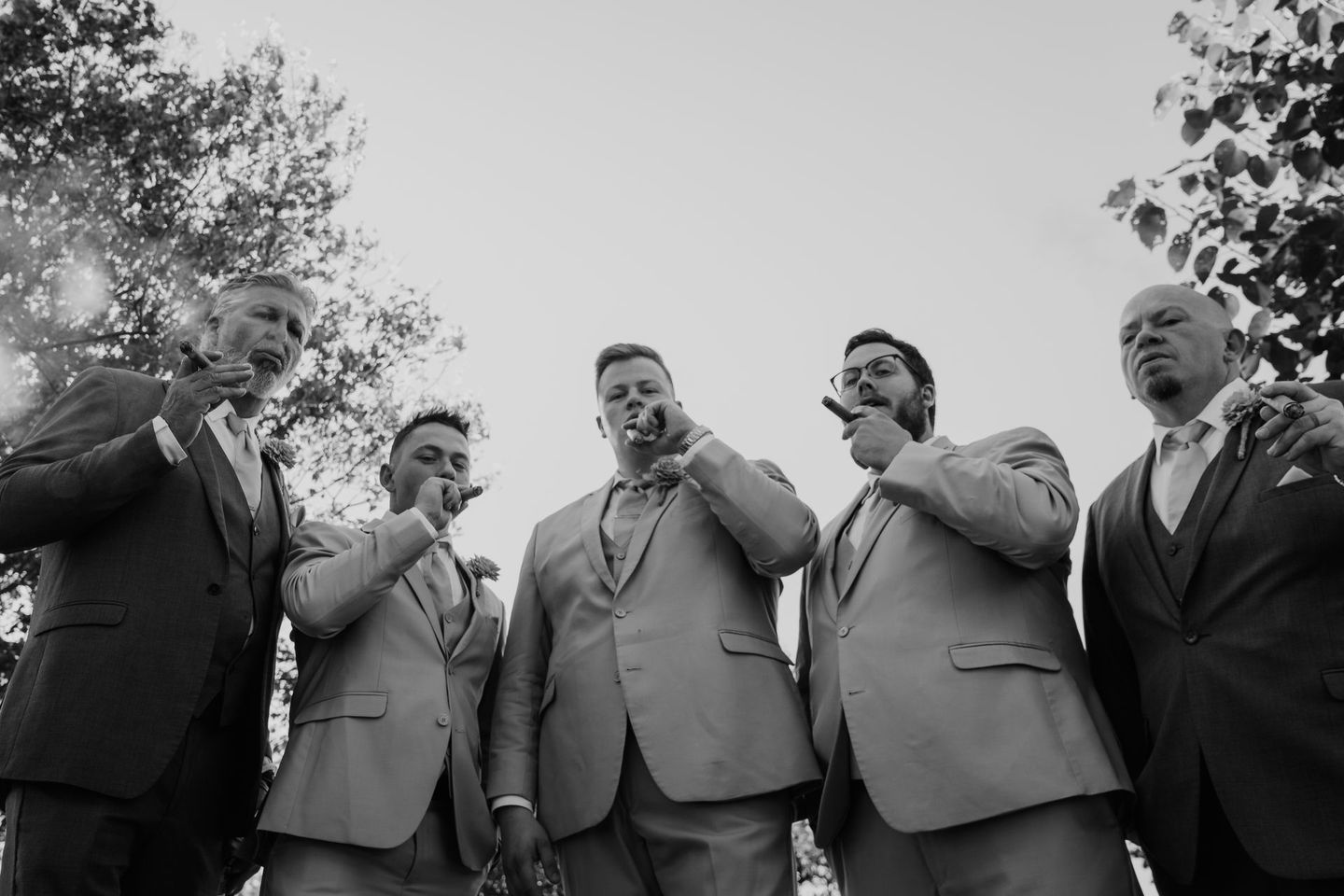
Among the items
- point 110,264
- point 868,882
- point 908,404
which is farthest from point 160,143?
point 868,882

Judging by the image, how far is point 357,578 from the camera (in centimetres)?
360

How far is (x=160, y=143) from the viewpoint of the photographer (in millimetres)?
11258

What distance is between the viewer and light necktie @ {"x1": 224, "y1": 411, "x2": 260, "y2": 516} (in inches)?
158

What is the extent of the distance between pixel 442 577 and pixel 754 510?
1.26 m

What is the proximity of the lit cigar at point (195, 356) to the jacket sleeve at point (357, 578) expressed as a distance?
74 cm

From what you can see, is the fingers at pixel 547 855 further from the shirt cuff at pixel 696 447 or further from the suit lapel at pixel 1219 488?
the suit lapel at pixel 1219 488

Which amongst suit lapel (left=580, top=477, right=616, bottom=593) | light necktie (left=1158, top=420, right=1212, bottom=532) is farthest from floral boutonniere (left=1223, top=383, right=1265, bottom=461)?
suit lapel (left=580, top=477, right=616, bottom=593)

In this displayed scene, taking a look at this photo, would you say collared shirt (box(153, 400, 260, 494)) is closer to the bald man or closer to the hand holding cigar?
the bald man

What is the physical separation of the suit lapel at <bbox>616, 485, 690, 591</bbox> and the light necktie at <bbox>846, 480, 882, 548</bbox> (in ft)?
2.08

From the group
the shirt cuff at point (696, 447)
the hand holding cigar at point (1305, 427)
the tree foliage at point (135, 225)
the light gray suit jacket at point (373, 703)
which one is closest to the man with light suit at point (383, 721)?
the light gray suit jacket at point (373, 703)

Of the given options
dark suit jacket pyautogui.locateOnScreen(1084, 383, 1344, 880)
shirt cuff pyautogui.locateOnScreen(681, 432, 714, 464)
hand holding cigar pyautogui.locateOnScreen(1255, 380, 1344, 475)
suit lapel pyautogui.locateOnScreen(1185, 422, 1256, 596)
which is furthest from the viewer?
shirt cuff pyautogui.locateOnScreen(681, 432, 714, 464)

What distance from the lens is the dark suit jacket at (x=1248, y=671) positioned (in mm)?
3051

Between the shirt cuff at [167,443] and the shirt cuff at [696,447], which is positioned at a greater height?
the shirt cuff at [167,443]

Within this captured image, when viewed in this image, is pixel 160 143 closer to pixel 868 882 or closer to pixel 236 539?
pixel 236 539
